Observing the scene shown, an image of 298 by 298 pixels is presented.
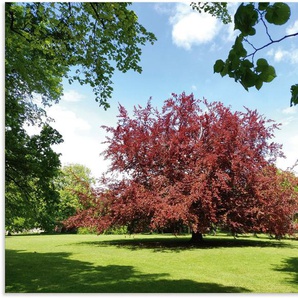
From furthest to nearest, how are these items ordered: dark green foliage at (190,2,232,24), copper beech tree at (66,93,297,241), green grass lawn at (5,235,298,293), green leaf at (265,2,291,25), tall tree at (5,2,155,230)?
copper beech tree at (66,93,297,241), dark green foliage at (190,2,232,24), green grass lawn at (5,235,298,293), tall tree at (5,2,155,230), green leaf at (265,2,291,25)

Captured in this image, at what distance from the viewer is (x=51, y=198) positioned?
4.98 m

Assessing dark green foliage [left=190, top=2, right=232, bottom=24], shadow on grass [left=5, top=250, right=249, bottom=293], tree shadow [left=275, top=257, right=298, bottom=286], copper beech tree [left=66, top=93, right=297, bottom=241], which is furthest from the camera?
copper beech tree [left=66, top=93, right=297, bottom=241]

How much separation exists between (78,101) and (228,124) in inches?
233

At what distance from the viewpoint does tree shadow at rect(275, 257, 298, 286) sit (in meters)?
5.02

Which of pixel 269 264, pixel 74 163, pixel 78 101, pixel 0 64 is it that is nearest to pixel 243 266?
pixel 269 264

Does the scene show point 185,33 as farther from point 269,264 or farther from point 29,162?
point 269,264

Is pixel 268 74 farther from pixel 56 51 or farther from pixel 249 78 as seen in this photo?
pixel 56 51

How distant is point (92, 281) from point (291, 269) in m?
3.73

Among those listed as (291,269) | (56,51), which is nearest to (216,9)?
(56,51)

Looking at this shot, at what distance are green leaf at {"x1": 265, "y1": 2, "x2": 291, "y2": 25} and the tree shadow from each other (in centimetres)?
456

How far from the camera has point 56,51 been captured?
14.6ft

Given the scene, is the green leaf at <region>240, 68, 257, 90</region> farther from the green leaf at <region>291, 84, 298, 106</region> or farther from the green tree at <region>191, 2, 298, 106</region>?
the green leaf at <region>291, 84, 298, 106</region>

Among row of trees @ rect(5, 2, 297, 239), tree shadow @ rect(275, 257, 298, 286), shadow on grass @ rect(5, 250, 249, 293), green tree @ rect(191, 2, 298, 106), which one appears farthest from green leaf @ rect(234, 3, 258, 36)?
tree shadow @ rect(275, 257, 298, 286)

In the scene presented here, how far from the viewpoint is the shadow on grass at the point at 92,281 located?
14.0ft
